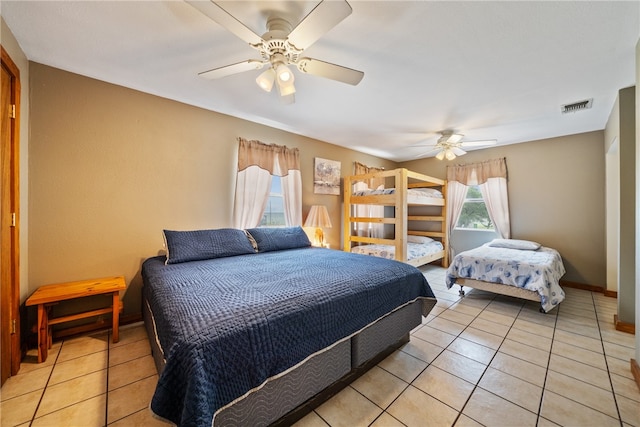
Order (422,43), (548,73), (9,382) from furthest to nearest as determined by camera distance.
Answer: (548,73) < (422,43) < (9,382)

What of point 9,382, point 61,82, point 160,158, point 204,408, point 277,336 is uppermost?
point 61,82

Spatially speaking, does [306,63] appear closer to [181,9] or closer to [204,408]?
[181,9]

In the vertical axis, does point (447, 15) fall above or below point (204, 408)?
above

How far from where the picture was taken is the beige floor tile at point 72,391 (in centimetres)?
146

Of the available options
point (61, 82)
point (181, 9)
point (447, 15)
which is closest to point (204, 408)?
point (181, 9)

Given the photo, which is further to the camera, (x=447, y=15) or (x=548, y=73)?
(x=548, y=73)

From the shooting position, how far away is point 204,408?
0.91 m

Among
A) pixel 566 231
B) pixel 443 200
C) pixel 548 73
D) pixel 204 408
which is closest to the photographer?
pixel 204 408

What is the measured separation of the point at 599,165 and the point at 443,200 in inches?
85.2

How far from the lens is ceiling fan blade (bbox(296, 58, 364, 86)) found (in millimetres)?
1640

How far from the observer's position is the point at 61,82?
218cm

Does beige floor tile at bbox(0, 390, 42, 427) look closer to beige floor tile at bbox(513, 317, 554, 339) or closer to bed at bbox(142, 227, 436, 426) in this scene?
bed at bbox(142, 227, 436, 426)

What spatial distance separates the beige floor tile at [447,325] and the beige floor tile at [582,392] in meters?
0.73

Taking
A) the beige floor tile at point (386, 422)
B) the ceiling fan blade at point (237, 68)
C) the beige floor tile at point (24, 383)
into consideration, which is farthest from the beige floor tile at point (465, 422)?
the beige floor tile at point (24, 383)
